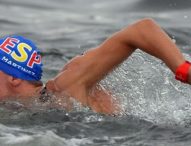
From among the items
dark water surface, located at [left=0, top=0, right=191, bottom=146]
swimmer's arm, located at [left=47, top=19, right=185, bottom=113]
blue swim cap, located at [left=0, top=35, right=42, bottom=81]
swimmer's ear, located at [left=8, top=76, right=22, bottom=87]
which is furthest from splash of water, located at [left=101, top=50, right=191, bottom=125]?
swimmer's ear, located at [left=8, top=76, right=22, bottom=87]

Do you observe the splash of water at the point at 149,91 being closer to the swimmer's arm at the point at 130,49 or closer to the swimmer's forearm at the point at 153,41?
the swimmer's arm at the point at 130,49

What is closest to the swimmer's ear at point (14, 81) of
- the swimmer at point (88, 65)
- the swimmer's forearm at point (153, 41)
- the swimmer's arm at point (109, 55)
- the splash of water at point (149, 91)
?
the swimmer at point (88, 65)

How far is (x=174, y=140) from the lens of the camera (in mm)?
8445

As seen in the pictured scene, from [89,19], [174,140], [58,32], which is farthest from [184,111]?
[89,19]

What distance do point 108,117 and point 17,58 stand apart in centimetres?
126

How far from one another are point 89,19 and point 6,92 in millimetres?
9030

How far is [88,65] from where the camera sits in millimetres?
8672

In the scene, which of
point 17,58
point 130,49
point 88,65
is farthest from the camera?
point 17,58

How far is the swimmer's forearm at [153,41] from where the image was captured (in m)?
7.99

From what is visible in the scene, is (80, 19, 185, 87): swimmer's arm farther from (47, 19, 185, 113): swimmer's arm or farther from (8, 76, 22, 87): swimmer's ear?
(8, 76, 22, 87): swimmer's ear

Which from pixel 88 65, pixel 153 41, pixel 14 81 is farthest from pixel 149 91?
pixel 153 41

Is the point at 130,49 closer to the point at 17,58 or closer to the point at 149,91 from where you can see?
the point at 17,58

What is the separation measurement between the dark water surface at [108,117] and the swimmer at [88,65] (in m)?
0.18

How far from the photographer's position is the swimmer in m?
8.12
